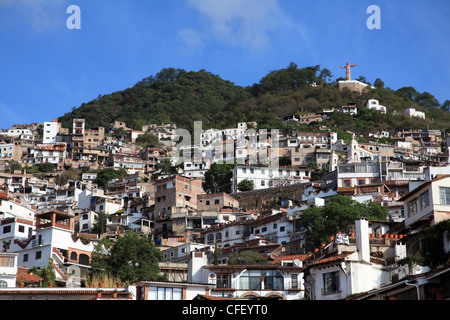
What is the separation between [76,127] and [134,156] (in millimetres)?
22629

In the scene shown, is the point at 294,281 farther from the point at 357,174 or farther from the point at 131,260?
the point at 357,174

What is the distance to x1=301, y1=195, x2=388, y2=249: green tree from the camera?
170ft

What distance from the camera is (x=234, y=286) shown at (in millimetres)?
42281

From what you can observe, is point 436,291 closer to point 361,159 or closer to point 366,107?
point 361,159

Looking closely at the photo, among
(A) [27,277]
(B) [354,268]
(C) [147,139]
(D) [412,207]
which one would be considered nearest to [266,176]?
(A) [27,277]

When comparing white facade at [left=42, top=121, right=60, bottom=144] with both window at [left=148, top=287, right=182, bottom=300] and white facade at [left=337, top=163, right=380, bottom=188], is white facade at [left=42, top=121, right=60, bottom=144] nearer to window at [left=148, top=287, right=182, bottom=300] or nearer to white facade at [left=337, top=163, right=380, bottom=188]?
white facade at [left=337, top=163, right=380, bottom=188]

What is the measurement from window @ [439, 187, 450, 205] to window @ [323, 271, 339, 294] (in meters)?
7.48

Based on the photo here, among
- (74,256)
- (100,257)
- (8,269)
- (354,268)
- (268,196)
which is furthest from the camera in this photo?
(268,196)

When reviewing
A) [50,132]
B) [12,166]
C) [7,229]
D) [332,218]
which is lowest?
[332,218]

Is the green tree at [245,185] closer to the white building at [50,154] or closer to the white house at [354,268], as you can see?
the white building at [50,154]

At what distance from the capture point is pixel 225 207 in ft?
274

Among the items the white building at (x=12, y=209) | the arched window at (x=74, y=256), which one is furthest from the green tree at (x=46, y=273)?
the white building at (x=12, y=209)

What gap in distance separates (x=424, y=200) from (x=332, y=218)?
602 inches
